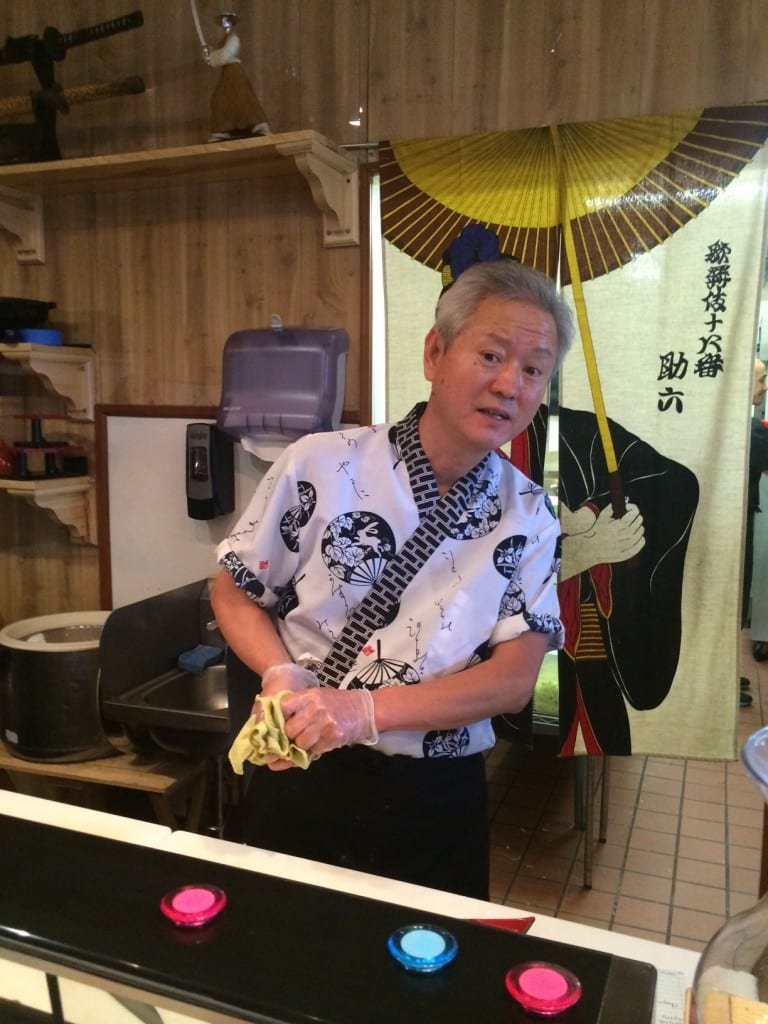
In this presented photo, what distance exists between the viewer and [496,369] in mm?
1184

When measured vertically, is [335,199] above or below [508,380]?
above

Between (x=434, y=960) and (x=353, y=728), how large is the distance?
445 mm

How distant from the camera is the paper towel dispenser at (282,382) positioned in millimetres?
2342

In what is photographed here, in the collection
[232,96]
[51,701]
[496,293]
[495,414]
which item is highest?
[232,96]

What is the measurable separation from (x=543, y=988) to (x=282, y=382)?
76.6 inches

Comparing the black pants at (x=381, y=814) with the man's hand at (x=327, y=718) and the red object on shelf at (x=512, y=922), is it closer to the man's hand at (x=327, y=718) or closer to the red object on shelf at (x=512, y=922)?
the man's hand at (x=327, y=718)

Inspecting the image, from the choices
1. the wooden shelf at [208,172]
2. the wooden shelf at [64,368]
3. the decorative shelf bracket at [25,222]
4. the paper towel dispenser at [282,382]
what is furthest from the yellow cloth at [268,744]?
the decorative shelf bracket at [25,222]

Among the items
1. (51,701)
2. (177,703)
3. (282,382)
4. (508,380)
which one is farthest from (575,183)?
(51,701)

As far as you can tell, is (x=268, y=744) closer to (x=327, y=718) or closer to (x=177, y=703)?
(x=327, y=718)

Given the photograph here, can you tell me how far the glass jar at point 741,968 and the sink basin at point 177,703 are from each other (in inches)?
62.0

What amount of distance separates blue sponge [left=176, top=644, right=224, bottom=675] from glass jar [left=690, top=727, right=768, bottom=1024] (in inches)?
77.0

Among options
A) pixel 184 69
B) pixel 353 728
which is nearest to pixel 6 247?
pixel 184 69

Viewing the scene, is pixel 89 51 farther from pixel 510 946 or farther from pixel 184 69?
pixel 510 946

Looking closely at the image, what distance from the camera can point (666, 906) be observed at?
234 cm
